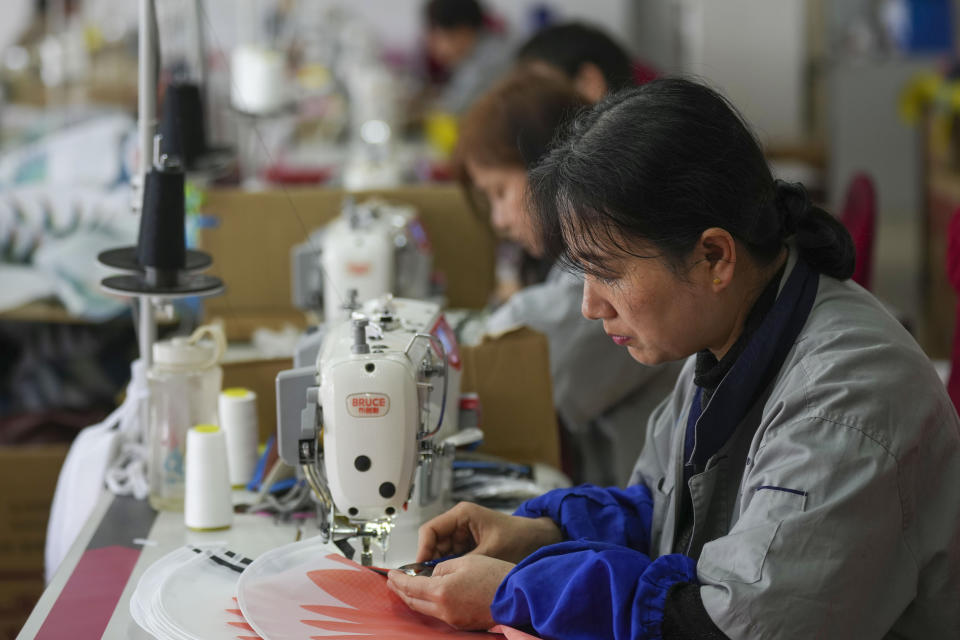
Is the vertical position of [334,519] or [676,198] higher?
[676,198]

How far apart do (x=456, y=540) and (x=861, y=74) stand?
740 cm

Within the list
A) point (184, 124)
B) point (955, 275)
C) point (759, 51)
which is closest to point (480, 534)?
point (955, 275)

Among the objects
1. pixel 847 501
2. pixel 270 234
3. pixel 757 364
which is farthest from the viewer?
pixel 270 234

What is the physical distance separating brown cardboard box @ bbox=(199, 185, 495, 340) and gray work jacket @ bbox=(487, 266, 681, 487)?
75cm

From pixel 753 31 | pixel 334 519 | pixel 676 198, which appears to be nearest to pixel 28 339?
pixel 334 519

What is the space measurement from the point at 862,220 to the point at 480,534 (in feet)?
5.48

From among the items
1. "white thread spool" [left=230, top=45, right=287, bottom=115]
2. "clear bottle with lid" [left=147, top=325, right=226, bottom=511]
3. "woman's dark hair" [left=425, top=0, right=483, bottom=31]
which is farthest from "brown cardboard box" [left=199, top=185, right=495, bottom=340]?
"woman's dark hair" [left=425, top=0, right=483, bottom=31]

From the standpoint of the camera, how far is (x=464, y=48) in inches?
243

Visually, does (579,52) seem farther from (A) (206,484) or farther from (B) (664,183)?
(B) (664,183)

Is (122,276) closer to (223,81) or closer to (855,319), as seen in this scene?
(855,319)

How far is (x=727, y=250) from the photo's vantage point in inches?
48.9

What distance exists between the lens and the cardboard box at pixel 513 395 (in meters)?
1.98

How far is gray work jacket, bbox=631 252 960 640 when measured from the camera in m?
1.11

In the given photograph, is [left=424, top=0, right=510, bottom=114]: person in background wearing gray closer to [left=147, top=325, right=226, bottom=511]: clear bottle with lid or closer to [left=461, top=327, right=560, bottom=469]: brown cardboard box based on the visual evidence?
[left=461, top=327, right=560, bottom=469]: brown cardboard box
